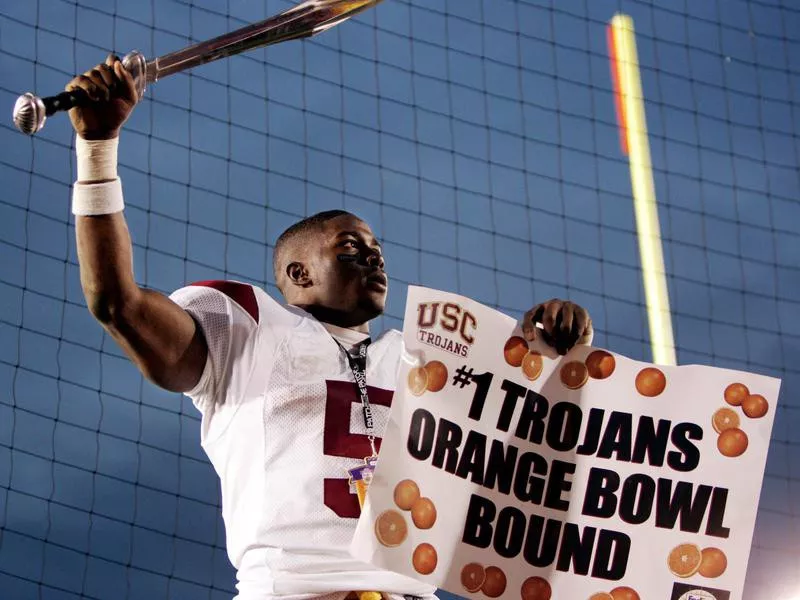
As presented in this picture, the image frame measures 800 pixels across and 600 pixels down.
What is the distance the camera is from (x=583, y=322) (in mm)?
2762

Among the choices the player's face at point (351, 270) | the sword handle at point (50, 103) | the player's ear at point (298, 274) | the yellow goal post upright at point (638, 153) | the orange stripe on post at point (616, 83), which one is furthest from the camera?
the orange stripe on post at point (616, 83)

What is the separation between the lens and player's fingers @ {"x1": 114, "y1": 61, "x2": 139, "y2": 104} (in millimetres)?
2502

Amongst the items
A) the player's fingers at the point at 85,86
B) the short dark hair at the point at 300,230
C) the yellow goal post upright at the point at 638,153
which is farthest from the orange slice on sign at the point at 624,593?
the yellow goal post upright at the point at 638,153

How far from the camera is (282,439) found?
110 inches

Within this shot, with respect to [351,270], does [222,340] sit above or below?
below

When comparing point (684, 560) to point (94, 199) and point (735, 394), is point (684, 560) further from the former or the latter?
point (94, 199)

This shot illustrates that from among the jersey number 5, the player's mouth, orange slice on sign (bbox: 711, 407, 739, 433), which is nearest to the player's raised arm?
the jersey number 5

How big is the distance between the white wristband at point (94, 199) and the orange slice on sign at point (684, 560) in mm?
1306

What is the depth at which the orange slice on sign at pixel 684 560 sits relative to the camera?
8.75 ft

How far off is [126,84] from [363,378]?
32.5 inches

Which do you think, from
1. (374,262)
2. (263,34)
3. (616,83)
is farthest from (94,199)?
(616,83)

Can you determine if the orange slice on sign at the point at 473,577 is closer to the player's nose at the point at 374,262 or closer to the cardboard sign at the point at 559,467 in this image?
the cardboard sign at the point at 559,467

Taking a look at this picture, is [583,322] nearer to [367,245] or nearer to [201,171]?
[367,245]

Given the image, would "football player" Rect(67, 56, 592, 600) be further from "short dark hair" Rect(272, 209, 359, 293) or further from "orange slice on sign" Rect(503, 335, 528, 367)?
"short dark hair" Rect(272, 209, 359, 293)
